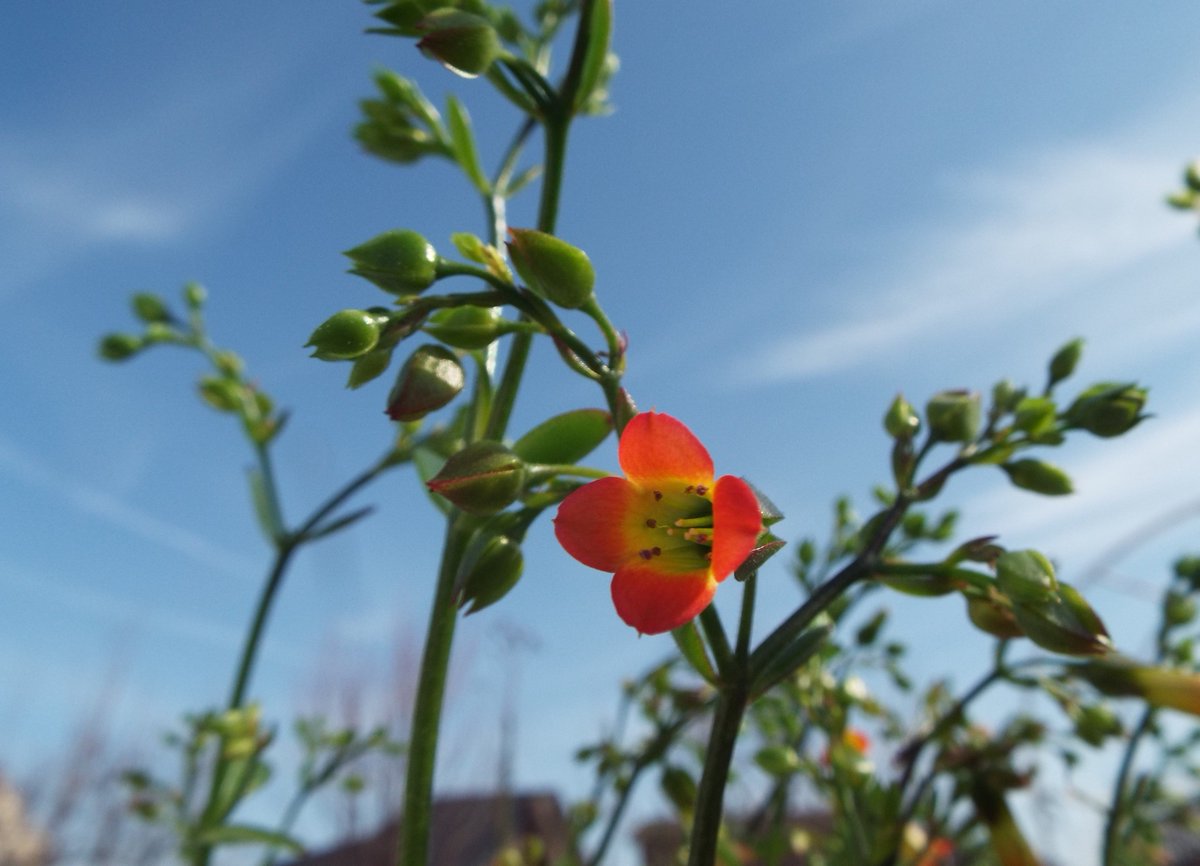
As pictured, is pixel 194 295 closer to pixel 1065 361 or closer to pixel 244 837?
pixel 244 837

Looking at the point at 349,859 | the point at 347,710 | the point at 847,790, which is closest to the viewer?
the point at 847,790

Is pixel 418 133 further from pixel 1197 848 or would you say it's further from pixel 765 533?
pixel 1197 848

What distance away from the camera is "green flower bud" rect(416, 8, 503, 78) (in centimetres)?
72

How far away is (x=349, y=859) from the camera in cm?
755

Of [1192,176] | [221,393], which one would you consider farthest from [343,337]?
[1192,176]

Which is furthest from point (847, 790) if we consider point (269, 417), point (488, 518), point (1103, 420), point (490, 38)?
point (269, 417)

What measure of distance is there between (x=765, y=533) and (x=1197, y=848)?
5.66 m

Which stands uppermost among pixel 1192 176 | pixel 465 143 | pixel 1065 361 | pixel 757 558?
pixel 1192 176

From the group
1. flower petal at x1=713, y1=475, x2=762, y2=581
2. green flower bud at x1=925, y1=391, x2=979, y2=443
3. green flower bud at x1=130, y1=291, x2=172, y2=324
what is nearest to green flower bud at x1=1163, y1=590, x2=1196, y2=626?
green flower bud at x1=925, y1=391, x2=979, y2=443

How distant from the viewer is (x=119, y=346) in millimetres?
1872

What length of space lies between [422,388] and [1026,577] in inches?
17.0

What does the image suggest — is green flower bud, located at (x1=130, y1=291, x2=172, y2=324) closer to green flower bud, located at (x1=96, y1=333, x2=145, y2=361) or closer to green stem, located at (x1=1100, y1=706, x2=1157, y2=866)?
green flower bud, located at (x1=96, y1=333, x2=145, y2=361)

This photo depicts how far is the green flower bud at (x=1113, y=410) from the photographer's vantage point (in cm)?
82

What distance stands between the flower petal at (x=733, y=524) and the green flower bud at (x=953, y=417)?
326 mm
